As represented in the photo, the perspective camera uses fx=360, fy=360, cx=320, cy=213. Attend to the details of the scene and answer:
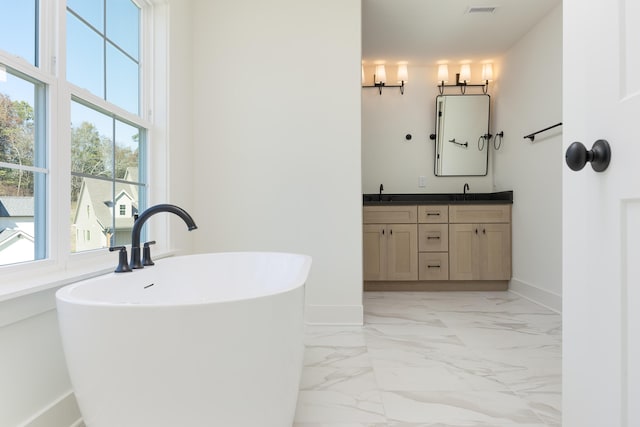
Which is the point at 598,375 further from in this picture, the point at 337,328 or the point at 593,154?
the point at 337,328

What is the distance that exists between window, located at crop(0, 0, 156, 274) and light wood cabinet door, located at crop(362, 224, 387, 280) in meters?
2.15

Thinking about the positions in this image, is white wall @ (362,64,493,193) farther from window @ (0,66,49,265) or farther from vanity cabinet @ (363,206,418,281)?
window @ (0,66,49,265)

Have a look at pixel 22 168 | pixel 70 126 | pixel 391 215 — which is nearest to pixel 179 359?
pixel 22 168

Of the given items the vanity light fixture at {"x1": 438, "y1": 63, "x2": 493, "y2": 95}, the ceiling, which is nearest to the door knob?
the ceiling

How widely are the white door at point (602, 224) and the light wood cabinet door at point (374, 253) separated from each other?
269cm

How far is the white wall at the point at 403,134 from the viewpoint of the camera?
4.00 metres

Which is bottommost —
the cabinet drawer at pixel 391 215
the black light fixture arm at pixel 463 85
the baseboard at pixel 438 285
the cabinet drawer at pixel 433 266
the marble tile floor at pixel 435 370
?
the marble tile floor at pixel 435 370

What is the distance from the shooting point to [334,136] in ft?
8.46

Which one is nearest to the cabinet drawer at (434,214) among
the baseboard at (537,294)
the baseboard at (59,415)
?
the baseboard at (537,294)

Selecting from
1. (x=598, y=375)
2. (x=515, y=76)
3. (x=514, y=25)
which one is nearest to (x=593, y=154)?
(x=598, y=375)

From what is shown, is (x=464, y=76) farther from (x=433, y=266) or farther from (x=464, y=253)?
(x=433, y=266)

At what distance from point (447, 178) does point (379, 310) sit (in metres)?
1.83

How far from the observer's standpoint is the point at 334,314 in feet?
8.46

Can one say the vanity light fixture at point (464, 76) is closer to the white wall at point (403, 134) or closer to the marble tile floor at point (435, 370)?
the white wall at point (403, 134)
